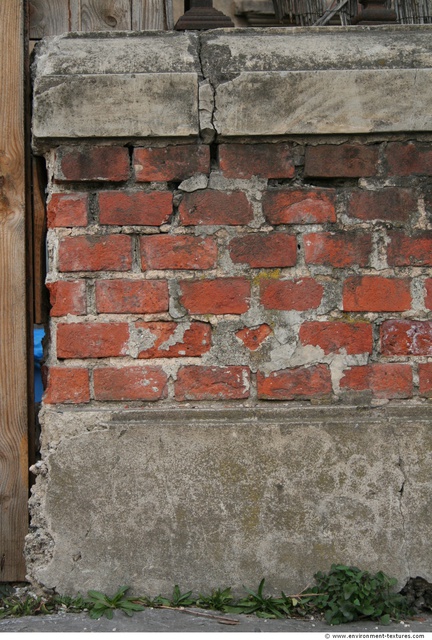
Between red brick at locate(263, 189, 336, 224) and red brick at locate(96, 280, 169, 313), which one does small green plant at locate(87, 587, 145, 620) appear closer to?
red brick at locate(96, 280, 169, 313)

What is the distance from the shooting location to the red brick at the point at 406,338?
2.17 metres

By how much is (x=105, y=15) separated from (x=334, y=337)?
1481 mm

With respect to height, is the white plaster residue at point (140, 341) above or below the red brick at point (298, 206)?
below

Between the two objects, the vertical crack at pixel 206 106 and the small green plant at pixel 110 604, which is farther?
the vertical crack at pixel 206 106

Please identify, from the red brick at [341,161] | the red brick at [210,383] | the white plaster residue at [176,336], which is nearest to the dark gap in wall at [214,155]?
the red brick at [341,161]

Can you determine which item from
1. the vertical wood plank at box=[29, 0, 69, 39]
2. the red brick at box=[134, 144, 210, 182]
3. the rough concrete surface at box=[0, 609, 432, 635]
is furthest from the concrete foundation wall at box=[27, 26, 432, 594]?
the vertical wood plank at box=[29, 0, 69, 39]

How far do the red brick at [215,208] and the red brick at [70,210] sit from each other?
0.95 ft

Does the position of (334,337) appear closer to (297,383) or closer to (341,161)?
(297,383)

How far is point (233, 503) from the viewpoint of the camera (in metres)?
2.11

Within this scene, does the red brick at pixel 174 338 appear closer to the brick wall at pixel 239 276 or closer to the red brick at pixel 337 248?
the brick wall at pixel 239 276

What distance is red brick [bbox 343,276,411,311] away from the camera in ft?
7.10

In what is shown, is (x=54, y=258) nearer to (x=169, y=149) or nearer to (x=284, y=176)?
(x=169, y=149)

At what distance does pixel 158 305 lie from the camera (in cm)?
215

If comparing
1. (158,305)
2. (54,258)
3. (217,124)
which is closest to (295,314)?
(158,305)
